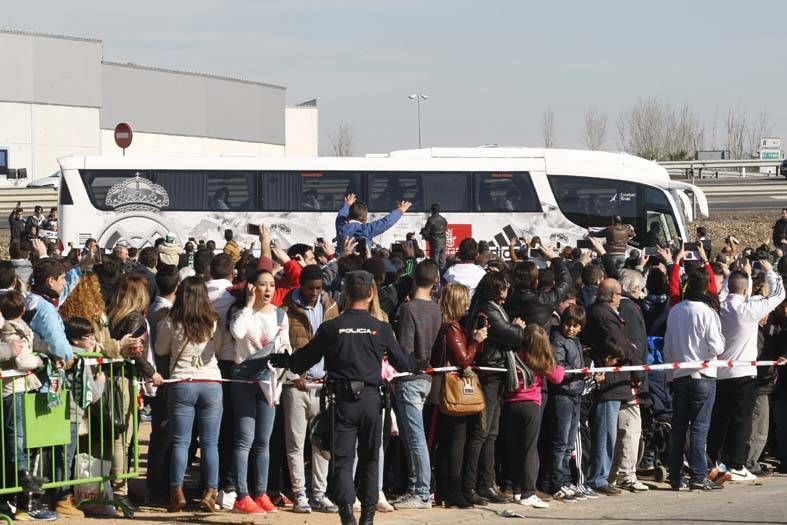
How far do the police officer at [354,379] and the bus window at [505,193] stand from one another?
22820 millimetres

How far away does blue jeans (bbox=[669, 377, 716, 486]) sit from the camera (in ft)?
41.8

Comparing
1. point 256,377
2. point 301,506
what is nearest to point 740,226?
point 301,506

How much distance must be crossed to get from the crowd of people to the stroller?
0.02 meters

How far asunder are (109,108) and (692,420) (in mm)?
66546

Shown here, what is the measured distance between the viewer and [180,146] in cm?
8019

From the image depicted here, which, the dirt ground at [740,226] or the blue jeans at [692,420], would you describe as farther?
the dirt ground at [740,226]

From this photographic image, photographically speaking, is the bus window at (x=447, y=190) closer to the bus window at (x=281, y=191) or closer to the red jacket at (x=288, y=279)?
the bus window at (x=281, y=191)

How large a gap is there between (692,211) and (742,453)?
68.5 ft

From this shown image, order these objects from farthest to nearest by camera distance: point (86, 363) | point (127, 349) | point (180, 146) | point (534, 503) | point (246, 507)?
point (180, 146) → point (534, 503) → point (246, 507) → point (127, 349) → point (86, 363)

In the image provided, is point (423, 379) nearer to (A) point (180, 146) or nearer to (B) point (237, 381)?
(B) point (237, 381)

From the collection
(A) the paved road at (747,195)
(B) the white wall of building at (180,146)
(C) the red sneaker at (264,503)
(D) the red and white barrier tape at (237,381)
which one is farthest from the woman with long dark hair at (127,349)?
(B) the white wall of building at (180,146)

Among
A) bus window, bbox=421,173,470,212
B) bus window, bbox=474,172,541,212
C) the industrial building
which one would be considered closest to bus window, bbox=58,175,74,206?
bus window, bbox=421,173,470,212

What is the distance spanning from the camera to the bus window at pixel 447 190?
107 ft

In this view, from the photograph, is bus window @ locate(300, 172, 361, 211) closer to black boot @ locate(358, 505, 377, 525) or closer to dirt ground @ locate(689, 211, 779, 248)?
dirt ground @ locate(689, 211, 779, 248)
